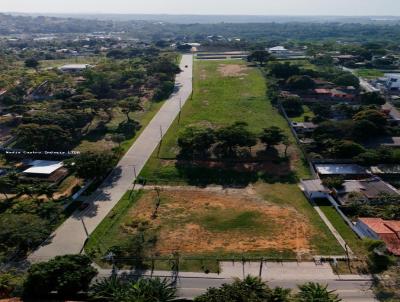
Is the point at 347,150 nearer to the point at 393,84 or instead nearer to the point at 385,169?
the point at 385,169

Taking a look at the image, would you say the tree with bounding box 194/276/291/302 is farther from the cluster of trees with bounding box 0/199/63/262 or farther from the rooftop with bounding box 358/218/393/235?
the cluster of trees with bounding box 0/199/63/262

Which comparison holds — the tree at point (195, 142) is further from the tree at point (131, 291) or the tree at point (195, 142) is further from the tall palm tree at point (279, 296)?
→ the tall palm tree at point (279, 296)

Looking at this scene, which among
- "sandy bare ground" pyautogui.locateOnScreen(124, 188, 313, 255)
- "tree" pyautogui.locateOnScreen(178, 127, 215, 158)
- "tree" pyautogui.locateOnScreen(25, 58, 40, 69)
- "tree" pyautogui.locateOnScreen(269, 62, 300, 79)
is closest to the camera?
"sandy bare ground" pyautogui.locateOnScreen(124, 188, 313, 255)

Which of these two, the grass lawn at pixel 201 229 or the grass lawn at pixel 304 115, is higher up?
the grass lawn at pixel 304 115

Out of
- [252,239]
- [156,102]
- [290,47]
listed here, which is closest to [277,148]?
[252,239]

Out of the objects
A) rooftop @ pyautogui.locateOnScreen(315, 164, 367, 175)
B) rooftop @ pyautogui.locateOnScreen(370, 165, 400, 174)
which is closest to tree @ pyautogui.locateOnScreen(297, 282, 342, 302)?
rooftop @ pyautogui.locateOnScreen(315, 164, 367, 175)

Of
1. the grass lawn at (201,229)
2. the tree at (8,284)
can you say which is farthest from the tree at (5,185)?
the tree at (8,284)

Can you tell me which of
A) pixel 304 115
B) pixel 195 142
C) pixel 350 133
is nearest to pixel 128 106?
pixel 195 142

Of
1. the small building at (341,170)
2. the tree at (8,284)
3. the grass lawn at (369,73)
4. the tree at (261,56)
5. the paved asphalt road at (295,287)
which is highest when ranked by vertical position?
the tree at (261,56)
